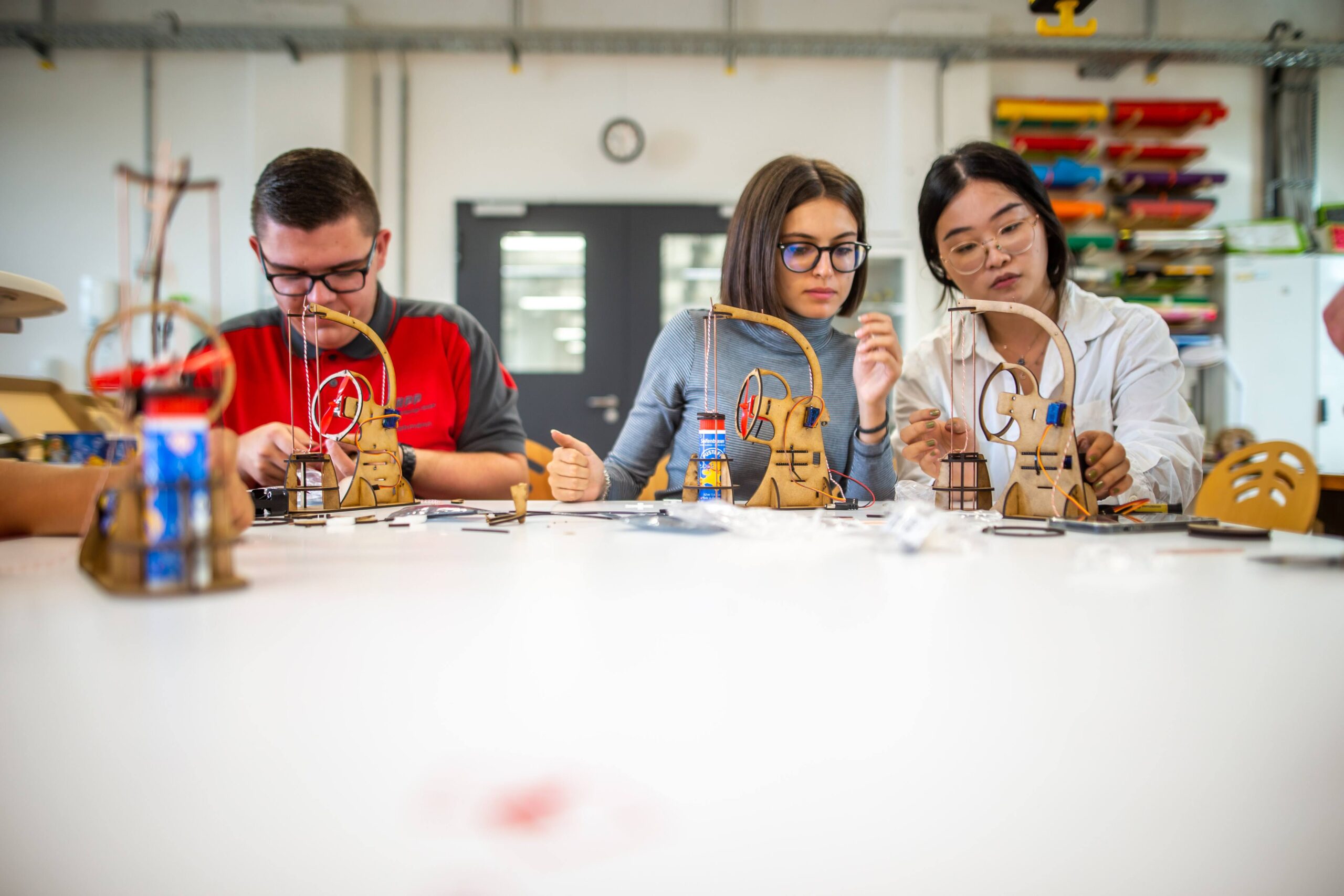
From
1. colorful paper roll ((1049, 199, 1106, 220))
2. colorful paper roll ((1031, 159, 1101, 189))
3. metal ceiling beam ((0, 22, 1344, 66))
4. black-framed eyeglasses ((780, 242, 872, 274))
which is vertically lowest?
black-framed eyeglasses ((780, 242, 872, 274))

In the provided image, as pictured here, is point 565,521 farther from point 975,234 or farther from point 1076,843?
point 975,234

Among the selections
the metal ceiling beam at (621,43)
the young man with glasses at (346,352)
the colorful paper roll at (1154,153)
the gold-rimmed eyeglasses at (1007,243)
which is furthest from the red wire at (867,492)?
the colorful paper roll at (1154,153)

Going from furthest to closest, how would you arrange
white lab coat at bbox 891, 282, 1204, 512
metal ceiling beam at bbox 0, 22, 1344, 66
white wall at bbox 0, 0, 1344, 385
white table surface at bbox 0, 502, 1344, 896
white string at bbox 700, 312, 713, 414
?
white wall at bbox 0, 0, 1344, 385 < metal ceiling beam at bbox 0, 22, 1344, 66 < white string at bbox 700, 312, 713, 414 < white lab coat at bbox 891, 282, 1204, 512 < white table surface at bbox 0, 502, 1344, 896

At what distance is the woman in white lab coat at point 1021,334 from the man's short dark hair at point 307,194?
3.88 feet

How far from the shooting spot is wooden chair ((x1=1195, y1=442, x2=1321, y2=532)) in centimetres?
102

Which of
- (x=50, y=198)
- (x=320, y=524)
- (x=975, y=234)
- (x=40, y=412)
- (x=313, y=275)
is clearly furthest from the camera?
(x=50, y=198)

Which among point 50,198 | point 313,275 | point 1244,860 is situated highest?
point 50,198

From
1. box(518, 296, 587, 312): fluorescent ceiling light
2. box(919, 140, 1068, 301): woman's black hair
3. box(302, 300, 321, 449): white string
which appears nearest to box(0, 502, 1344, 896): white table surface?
box(302, 300, 321, 449): white string

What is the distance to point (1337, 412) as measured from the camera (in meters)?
4.36

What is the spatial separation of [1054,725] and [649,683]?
0.20 meters

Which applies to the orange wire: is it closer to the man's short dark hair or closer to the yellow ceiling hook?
the yellow ceiling hook

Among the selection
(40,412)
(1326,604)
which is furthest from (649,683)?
(40,412)

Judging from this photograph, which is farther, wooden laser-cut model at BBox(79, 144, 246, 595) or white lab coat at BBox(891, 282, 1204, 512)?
white lab coat at BBox(891, 282, 1204, 512)

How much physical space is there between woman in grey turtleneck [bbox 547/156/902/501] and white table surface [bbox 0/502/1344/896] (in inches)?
39.6
